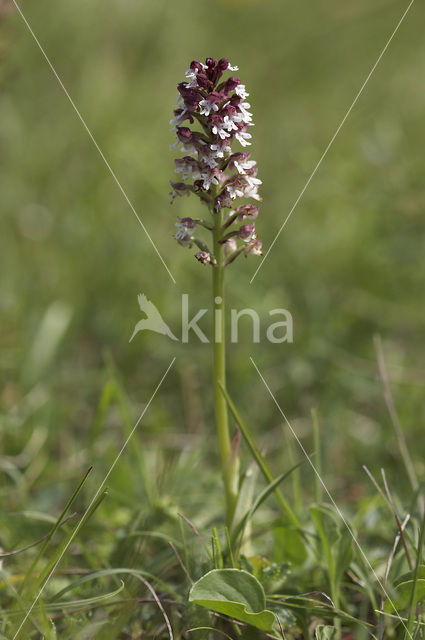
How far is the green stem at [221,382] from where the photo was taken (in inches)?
89.8

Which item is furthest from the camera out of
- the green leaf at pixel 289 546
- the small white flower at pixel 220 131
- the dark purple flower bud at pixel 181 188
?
the green leaf at pixel 289 546

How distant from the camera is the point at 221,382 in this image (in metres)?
2.38

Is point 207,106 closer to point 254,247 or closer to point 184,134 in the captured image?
point 184,134

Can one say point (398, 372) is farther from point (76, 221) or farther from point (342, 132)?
point (342, 132)

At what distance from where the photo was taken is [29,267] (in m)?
5.01

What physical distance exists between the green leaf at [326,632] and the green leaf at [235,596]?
181mm

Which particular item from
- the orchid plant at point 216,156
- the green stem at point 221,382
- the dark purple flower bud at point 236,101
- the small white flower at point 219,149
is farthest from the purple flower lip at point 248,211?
the dark purple flower bud at point 236,101

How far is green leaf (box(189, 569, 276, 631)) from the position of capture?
2.12 m

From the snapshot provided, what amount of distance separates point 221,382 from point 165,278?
2.49 metres

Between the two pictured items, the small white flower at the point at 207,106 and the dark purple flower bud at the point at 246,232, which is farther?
the dark purple flower bud at the point at 246,232

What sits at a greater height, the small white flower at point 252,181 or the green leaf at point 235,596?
the small white flower at point 252,181

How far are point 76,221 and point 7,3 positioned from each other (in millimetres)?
1931

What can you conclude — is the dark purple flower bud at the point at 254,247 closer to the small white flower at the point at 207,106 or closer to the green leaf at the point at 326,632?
the small white flower at the point at 207,106

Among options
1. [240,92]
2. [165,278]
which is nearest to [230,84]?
[240,92]
